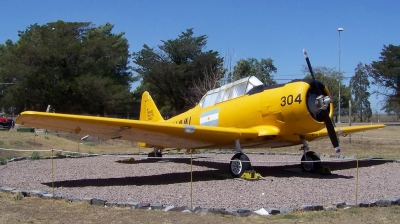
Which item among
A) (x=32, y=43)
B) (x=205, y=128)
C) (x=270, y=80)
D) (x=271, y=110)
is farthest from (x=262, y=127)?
(x=32, y=43)

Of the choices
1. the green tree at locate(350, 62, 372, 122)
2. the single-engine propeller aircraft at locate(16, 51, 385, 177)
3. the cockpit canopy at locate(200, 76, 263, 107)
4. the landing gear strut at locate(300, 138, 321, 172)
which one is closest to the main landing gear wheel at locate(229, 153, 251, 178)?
the single-engine propeller aircraft at locate(16, 51, 385, 177)

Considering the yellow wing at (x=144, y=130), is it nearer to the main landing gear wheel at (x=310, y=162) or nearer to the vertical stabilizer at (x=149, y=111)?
the main landing gear wheel at (x=310, y=162)

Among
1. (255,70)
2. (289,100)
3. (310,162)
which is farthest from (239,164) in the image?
(255,70)

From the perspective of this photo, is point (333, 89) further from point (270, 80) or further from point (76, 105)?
point (76, 105)

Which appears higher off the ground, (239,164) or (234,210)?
(239,164)

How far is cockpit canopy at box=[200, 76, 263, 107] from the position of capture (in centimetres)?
1332

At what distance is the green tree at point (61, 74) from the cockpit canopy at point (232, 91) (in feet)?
119

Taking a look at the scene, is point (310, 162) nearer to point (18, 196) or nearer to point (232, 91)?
point (232, 91)

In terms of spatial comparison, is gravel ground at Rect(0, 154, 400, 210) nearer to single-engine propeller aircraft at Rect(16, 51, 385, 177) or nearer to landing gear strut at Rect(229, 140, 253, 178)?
landing gear strut at Rect(229, 140, 253, 178)

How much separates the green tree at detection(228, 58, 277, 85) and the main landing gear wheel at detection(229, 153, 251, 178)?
3120 centimetres

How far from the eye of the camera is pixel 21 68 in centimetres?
4781

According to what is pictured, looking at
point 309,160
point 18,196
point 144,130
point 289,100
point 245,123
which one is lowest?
point 18,196

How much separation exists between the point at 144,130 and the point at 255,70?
40.4 meters

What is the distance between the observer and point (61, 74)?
163 ft
